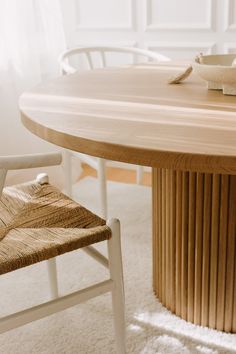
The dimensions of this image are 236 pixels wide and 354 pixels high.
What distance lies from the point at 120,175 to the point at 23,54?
0.96 meters

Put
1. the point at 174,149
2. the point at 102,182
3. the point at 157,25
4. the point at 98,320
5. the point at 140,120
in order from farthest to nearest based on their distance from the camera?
1. the point at 157,25
2. the point at 102,182
3. the point at 98,320
4. the point at 140,120
5. the point at 174,149

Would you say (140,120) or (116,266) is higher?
(140,120)

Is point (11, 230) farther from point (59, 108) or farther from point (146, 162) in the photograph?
point (146, 162)

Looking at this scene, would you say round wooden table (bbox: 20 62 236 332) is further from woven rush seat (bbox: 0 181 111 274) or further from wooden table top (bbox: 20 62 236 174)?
woven rush seat (bbox: 0 181 111 274)

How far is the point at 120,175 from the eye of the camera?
334 centimetres

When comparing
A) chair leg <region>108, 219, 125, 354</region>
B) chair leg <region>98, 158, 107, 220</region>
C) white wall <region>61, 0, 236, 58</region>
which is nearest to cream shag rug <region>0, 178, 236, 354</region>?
chair leg <region>98, 158, 107, 220</region>

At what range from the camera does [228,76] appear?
146 cm

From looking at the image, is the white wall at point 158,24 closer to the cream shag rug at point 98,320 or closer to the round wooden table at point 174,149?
the round wooden table at point 174,149

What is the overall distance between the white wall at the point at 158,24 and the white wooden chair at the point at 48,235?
1664 millimetres

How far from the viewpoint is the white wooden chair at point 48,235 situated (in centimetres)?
128

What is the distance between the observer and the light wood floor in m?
3.23

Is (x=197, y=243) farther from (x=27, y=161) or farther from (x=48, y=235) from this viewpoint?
(x=27, y=161)

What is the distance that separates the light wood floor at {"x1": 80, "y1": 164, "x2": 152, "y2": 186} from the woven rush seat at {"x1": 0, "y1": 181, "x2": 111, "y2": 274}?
5.20ft

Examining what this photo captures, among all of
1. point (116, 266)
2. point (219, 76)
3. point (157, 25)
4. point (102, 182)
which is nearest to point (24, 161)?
point (116, 266)
